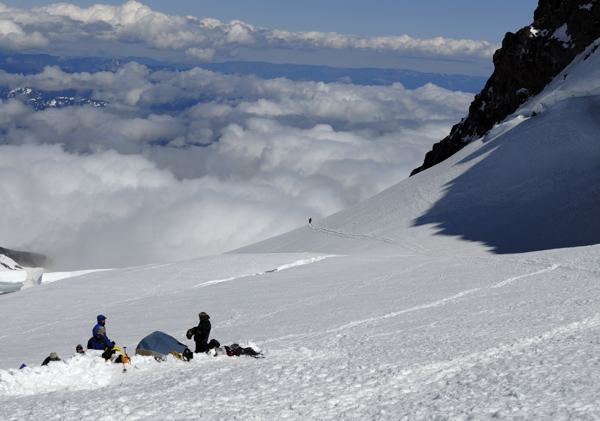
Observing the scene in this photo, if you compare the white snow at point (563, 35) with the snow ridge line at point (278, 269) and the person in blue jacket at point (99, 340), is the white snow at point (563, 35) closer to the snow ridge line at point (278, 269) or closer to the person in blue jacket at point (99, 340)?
the snow ridge line at point (278, 269)

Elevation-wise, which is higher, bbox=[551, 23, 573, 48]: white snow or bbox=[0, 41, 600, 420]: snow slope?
bbox=[551, 23, 573, 48]: white snow

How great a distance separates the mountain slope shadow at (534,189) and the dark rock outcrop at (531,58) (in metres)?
18.0

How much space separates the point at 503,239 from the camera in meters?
47.8

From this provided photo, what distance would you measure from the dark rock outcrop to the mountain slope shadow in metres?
18.0

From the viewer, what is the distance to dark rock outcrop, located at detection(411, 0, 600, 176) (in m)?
81.8

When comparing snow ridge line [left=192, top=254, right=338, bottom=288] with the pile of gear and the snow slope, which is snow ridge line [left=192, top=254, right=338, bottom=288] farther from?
the pile of gear

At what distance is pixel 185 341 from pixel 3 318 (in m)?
12.3

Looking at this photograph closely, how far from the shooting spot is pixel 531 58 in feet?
283

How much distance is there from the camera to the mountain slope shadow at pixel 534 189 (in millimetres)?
47062

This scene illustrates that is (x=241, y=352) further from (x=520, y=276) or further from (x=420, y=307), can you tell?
(x=520, y=276)

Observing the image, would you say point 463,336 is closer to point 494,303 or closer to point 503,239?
point 494,303

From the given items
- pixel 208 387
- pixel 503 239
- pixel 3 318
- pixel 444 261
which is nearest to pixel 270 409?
pixel 208 387

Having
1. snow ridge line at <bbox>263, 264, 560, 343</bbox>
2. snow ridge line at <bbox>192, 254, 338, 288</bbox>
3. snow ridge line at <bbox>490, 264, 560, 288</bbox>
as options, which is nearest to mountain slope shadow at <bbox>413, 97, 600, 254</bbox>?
snow ridge line at <bbox>192, 254, 338, 288</bbox>

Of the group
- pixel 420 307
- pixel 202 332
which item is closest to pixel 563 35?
pixel 420 307
